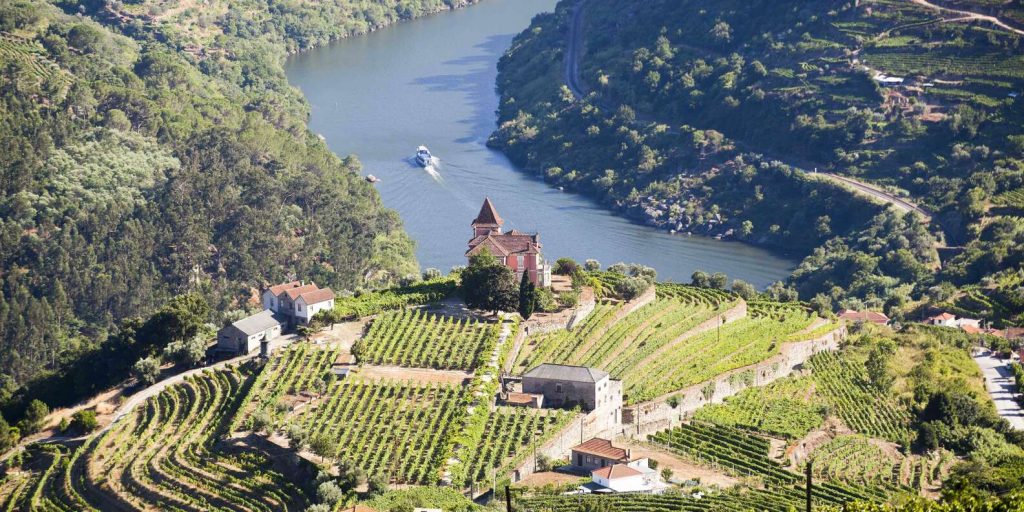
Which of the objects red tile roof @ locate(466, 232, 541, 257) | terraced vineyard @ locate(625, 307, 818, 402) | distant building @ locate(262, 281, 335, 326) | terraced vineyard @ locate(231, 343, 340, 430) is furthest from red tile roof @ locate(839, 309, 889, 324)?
terraced vineyard @ locate(231, 343, 340, 430)

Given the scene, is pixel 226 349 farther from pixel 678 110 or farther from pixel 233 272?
pixel 678 110

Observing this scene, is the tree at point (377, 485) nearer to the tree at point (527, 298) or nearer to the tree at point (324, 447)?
the tree at point (324, 447)

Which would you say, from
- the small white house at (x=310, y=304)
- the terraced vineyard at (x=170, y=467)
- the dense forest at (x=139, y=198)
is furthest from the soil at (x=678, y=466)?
the dense forest at (x=139, y=198)

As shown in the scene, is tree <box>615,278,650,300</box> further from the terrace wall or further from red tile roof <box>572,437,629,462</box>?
red tile roof <box>572,437,629,462</box>

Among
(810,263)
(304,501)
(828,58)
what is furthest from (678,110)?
(304,501)

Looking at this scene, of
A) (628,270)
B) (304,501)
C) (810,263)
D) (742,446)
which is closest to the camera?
(304,501)

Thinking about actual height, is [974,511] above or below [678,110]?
above
